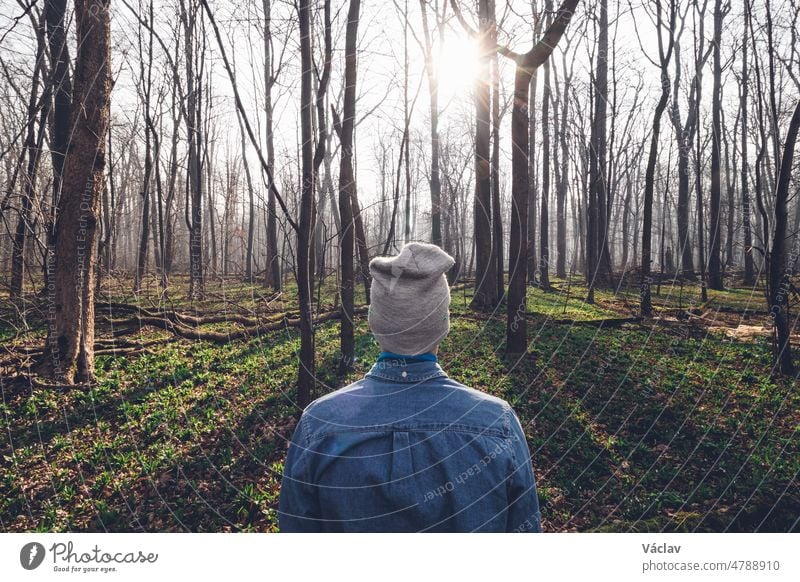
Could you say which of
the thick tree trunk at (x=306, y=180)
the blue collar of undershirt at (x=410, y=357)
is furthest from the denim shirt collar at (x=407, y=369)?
the thick tree trunk at (x=306, y=180)

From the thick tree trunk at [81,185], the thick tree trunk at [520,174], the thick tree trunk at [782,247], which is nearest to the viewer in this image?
the thick tree trunk at [782,247]

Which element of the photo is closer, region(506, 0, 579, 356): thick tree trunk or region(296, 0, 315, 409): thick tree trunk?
region(296, 0, 315, 409): thick tree trunk

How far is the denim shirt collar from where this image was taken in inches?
61.3

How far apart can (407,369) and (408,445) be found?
0.83 feet

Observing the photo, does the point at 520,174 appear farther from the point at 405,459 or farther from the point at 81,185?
the point at 81,185

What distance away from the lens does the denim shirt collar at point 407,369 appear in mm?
Answer: 1558

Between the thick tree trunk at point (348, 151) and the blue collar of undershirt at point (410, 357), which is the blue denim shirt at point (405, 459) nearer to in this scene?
the blue collar of undershirt at point (410, 357)

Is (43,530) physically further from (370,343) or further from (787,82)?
(787,82)

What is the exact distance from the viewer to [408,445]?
4.74 ft

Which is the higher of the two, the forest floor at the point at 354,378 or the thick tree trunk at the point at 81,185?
the thick tree trunk at the point at 81,185

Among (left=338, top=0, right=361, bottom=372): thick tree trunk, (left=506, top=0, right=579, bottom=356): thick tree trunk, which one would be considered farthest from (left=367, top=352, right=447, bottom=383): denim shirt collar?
(left=338, top=0, right=361, bottom=372): thick tree trunk

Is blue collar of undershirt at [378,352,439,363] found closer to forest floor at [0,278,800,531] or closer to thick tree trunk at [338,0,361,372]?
forest floor at [0,278,800,531]

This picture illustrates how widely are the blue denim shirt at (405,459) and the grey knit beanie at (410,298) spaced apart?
0.09m

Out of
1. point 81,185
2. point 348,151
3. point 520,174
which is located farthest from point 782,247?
point 81,185
